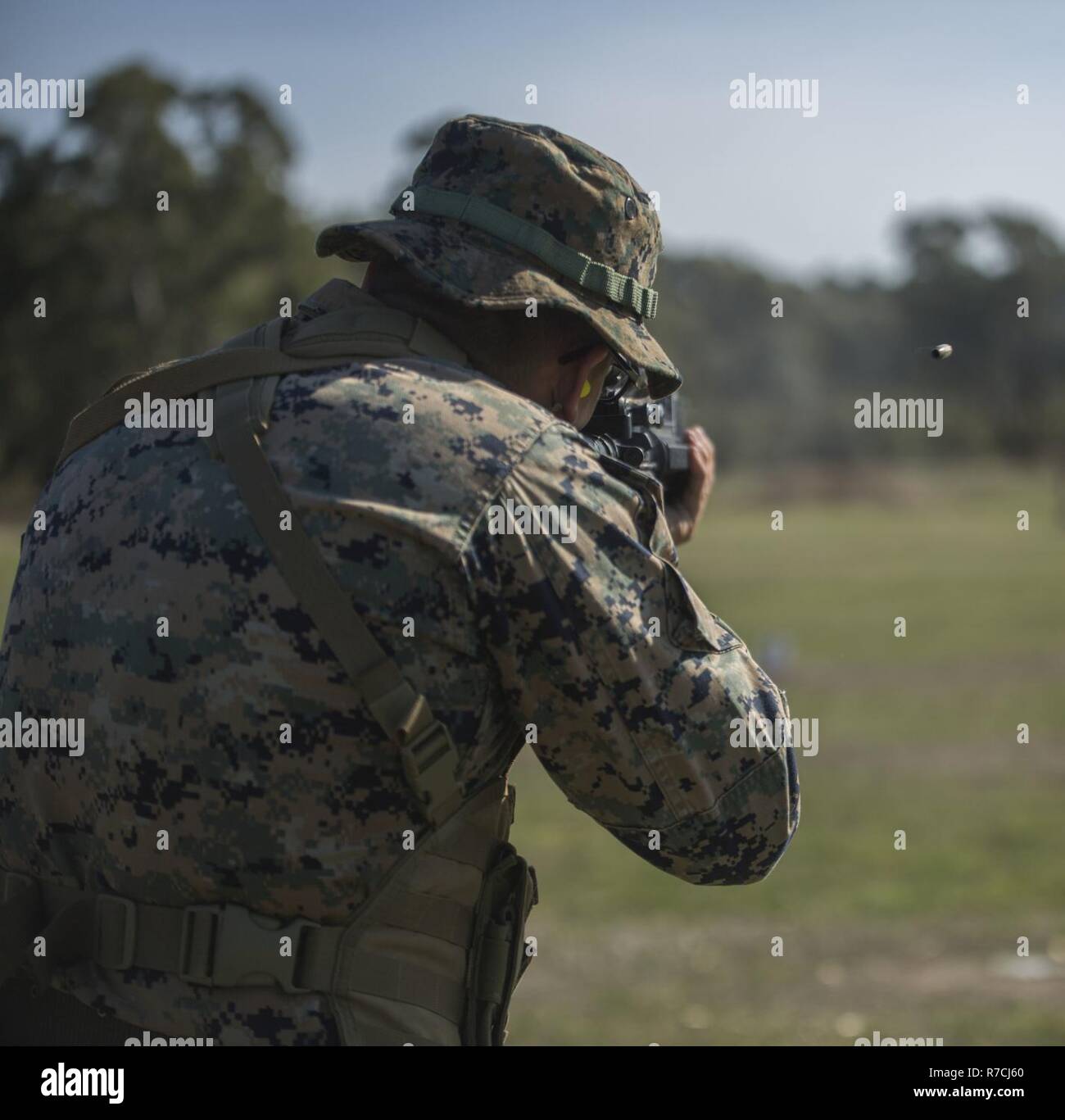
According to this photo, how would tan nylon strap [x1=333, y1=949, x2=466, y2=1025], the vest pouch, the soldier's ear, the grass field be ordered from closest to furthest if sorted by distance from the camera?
tan nylon strap [x1=333, y1=949, x2=466, y2=1025], the vest pouch, the soldier's ear, the grass field

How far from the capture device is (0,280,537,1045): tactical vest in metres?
2.26

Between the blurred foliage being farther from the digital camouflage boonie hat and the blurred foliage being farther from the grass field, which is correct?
the digital camouflage boonie hat

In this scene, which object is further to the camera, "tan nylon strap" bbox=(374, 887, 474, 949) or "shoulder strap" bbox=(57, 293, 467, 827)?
"tan nylon strap" bbox=(374, 887, 474, 949)

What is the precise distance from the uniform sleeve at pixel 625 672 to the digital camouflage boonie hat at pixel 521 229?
1.08 feet

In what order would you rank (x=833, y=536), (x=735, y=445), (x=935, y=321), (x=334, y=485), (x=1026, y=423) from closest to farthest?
(x=334, y=485)
(x=833, y=536)
(x=1026, y=423)
(x=735, y=445)
(x=935, y=321)

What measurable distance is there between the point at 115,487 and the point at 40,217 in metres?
26.7

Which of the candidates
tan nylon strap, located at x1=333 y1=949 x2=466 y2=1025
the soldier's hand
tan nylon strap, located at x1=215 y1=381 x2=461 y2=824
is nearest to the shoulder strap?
tan nylon strap, located at x1=215 y1=381 x2=461 y2=824

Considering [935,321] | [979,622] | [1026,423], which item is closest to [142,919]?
[979,622]

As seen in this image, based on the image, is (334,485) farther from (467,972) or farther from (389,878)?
(467,972)

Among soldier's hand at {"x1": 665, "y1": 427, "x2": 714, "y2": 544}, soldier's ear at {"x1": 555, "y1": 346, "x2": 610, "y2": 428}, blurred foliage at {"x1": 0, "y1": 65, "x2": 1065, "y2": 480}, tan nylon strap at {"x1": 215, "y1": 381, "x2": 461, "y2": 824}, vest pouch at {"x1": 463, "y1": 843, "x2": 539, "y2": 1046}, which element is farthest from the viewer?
blurred foliage at {"x1": 0, "y1": 65, "x2": 1065, "y2": 480}

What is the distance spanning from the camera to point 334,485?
2275mm

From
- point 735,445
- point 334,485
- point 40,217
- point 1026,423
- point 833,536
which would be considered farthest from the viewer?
point 735,445

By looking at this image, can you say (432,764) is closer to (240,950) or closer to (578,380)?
(240,950)

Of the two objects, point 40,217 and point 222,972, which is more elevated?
point 40,217
